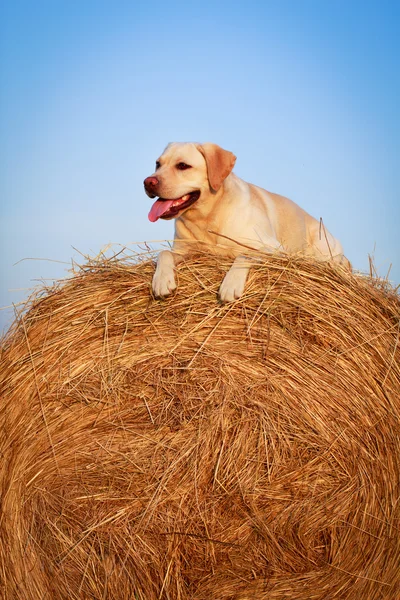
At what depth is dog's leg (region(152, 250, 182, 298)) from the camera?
2818 millimetres

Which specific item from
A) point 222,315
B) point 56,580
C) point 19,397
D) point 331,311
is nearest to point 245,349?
point 222,315

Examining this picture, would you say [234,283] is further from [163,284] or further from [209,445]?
[209,445]

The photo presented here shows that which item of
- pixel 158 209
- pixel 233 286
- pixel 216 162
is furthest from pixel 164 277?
pixel 216 162

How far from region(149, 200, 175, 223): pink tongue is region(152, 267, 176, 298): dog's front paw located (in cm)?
58

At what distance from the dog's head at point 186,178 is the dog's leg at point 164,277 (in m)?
0.46

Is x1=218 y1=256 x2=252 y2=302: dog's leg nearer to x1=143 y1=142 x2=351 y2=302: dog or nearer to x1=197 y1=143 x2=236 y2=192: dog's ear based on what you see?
x1=143 y1=142 x2=351 y2=302: dog

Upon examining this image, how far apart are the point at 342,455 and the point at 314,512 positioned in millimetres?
259

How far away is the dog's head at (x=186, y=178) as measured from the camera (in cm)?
333

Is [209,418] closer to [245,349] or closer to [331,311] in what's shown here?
[245,349]

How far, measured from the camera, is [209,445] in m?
2.67

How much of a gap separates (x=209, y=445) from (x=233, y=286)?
2.27 feet

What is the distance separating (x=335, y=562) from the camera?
8.45ft

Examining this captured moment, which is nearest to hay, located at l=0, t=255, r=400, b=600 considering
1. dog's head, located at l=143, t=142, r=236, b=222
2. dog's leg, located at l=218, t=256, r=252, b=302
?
dog's leg, located at l=218, t=256, r=252, b=302

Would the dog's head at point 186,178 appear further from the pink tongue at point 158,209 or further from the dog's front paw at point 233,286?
the dog's front paw at point 233,286
